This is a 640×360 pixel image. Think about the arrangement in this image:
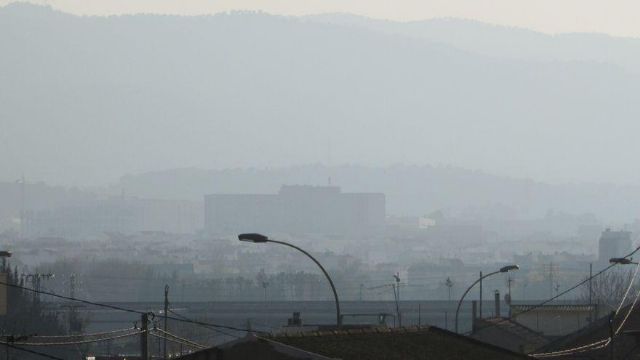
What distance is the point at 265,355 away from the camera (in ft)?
117

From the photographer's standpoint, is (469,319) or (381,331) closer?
(381,331)

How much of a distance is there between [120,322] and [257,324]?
18.5 metres

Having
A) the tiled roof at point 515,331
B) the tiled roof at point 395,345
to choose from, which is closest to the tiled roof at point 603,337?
the tiled roof at point 515,331

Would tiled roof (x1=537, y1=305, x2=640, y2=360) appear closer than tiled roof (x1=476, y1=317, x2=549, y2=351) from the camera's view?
Yes

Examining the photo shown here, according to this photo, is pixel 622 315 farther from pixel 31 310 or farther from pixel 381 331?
pixel 31 310

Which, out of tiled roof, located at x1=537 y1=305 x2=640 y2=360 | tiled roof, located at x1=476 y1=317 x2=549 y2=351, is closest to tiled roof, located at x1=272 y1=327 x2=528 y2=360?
tiled roof, located at x1=537 y1=305 x2=640 y2=360

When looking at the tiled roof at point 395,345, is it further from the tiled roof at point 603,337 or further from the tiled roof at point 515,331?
the tiled roof at point 515,331

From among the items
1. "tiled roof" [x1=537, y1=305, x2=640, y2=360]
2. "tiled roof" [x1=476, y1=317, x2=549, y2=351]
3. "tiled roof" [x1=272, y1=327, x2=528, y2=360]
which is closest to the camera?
"tiled roof" [x1=272, y1=327, x2=528, y2=360]

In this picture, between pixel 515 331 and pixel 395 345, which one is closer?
pixel 395 345

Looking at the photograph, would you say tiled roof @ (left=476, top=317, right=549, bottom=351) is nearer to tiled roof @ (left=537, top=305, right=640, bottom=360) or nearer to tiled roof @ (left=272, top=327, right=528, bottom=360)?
tiled roof @ (left=537, top=305, right=640, bottom=360)

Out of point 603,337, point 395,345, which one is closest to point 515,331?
point 603,337

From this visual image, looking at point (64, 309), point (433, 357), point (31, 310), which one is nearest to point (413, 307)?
point (64, 309)

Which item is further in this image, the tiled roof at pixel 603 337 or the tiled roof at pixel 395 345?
the tiled roof at pixel 603 337

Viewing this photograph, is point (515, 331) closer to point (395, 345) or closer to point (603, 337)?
point (603, 337)
